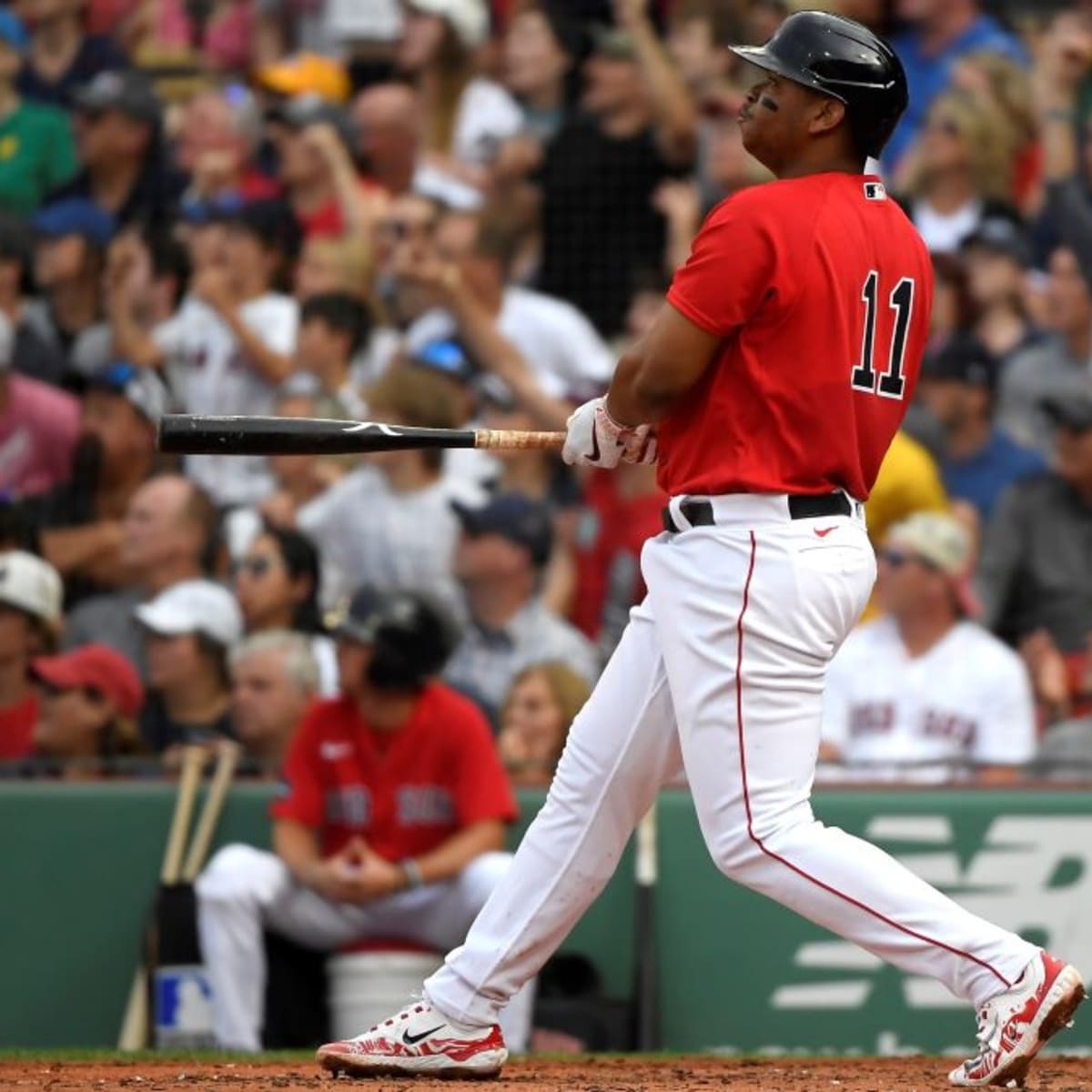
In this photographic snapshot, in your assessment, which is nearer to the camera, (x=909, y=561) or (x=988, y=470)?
(x=909, y=561)

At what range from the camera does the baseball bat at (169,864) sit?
6.84 metres

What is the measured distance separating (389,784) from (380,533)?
1.63 meters

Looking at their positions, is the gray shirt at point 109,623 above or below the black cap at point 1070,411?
below

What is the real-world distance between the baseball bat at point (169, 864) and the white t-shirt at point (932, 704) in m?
1.88

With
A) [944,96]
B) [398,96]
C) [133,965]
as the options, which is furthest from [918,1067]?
[398,96]

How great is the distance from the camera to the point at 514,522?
310 inches

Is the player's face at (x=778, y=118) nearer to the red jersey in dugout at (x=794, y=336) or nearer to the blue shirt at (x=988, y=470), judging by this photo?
the red jersey in dugout at (x=794, y=336)

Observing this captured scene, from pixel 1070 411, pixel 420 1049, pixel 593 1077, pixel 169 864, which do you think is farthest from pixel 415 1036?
pixel 1070 411

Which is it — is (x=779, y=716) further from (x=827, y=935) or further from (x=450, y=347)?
(x=450, y=347)

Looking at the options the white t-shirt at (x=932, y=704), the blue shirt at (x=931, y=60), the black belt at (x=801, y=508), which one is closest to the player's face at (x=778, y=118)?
the black belt at (x=801, y=508)

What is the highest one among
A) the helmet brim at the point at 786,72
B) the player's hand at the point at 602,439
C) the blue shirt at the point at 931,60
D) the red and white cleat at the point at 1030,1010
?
the blue shirt at the point at 931,60

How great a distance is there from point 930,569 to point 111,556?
2.84 meters

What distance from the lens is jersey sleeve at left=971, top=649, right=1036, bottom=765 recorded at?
7117 millimetres

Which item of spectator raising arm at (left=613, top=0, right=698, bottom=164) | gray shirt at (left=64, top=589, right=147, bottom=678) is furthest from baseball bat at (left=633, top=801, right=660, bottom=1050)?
spectator raising arm at (left=613, top=0, right=698, bottom=164)
